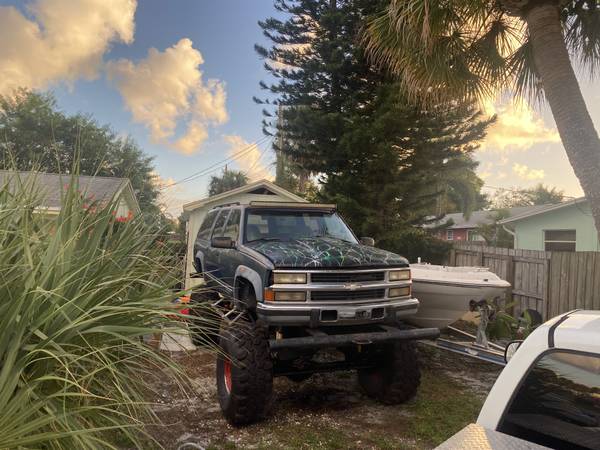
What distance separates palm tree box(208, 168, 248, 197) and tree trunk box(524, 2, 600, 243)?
128ft

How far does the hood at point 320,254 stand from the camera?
4.67 m

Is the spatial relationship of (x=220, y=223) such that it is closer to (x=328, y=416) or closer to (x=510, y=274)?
(x=328, y=416)

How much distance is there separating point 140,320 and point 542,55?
6883 millimetres

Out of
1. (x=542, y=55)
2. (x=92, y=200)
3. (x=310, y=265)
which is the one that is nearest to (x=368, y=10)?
(x=542, y=55)

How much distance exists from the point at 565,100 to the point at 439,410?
4.73m

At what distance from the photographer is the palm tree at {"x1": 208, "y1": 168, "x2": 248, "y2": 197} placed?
45.3 metres

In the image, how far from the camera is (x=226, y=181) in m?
46.0

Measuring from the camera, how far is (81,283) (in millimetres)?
2518

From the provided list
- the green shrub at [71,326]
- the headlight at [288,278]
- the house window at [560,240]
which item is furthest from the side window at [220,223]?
the house window at [560,240]

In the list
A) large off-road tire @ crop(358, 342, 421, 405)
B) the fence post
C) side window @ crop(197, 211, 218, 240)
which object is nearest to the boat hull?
large off-road tire @ crop(358, 342, 421, 405)

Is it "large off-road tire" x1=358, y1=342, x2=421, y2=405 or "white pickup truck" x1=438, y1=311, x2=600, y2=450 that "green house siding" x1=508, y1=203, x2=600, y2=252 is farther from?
"white pickup truck" x1=438, y1=311, x2=600, y2=450

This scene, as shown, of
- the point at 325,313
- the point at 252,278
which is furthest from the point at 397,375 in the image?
the point at 252,278

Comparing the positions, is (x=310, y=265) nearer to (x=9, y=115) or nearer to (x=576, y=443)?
(x=576, y=443)

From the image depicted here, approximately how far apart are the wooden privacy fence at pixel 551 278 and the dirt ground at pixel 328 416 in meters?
2.89
